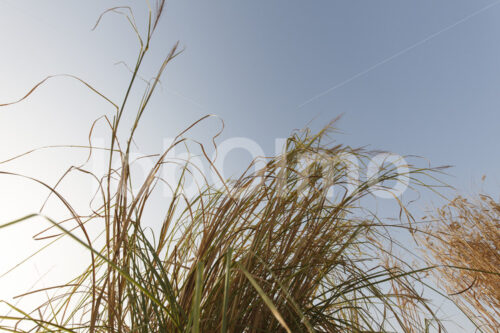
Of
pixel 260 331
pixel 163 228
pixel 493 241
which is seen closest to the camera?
pixel 260 331

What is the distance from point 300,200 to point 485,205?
138 cm

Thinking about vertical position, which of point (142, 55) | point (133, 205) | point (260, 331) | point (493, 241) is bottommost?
point (493, 241)

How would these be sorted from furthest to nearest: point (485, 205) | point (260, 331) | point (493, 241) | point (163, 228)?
point (485, 205) → point (493, 241) → point (163, 228) → point (260, 331)

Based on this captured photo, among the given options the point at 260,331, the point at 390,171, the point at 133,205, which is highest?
the point at 133,205

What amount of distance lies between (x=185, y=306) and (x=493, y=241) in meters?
1.51

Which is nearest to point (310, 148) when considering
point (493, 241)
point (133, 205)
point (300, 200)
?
point (300, 200)

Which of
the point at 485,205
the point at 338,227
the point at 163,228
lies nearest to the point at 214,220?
the point at 163,228

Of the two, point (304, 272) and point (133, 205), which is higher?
point (133, 205)

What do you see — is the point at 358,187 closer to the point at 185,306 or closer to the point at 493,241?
the point at 185,306

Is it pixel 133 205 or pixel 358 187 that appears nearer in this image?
pixel 133 205

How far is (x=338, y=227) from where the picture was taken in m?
0.64

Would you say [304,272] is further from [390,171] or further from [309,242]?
[390,171]

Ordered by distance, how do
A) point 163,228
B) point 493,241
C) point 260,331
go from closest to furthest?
point 260,331 → point 163,228 → point 493,241

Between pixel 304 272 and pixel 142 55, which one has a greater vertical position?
pixel 142 55
